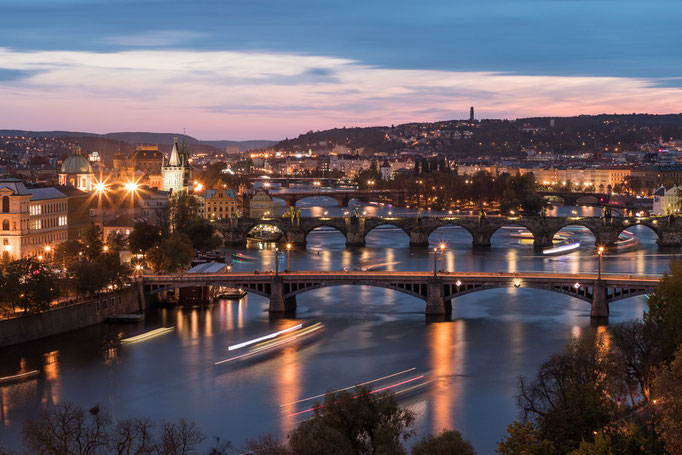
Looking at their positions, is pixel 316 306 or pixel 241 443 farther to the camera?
pixel 316 306

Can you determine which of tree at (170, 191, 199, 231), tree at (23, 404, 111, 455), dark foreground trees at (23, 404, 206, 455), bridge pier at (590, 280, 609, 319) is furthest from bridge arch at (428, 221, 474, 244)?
tree at (23, 404, 111, 455)

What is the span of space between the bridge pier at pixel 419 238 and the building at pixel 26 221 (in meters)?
17.2

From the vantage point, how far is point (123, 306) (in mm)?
28906

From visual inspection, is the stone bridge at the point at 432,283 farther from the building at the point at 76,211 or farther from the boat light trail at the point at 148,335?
the building at the point at 76,211

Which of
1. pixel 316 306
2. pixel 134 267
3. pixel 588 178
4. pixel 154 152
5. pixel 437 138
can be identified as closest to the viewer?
pixel 316 306

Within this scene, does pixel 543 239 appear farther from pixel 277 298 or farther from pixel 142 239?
pixel 277 298

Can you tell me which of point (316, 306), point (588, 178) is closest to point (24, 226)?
point (316, 306)

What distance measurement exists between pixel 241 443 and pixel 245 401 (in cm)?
248

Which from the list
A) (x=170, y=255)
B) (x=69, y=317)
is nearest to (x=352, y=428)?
(x=69, y=317)

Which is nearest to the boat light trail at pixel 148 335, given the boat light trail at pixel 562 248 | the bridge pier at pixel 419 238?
the boat light trail at pixel 562 248

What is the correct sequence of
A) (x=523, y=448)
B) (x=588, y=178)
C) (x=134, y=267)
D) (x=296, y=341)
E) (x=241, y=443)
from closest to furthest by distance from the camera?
(x=523, y=448)
(x=241, y=443)
(x=296, y=341)
(x=134, y=267)
(x=588, y=178)

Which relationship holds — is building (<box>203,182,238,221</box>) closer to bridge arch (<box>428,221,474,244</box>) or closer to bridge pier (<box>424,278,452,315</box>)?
bridge arch (<box>428,221,474,244</box>)

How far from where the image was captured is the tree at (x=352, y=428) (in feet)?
43.7

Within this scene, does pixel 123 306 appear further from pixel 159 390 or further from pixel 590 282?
pixel 590 282
